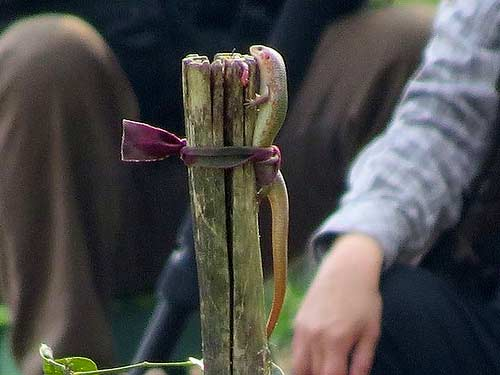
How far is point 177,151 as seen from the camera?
3.90 feet

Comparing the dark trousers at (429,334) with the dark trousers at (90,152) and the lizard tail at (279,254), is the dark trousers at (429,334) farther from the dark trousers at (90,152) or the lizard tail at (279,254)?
the dark trousers at (90,152)

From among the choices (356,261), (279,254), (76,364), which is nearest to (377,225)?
(356,261)

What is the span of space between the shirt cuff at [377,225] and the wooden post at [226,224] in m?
0.59

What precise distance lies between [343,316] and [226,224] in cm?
60

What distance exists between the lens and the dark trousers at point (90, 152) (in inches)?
93.4

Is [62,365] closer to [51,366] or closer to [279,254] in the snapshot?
[51,366]

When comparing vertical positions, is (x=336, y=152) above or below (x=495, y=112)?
below

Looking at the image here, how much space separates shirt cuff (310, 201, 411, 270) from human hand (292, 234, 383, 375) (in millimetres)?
16

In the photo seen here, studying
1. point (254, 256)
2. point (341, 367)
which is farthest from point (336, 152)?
point (254, 256)

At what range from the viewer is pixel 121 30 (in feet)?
8.24

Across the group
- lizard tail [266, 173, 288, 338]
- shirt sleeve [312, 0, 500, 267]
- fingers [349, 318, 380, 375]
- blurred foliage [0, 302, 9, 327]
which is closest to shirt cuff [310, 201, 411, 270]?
shirt sleeve [312, 0, 500, 267]

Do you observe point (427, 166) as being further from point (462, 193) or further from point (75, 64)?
point (75, 64)

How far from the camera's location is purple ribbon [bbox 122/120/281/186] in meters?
1.16

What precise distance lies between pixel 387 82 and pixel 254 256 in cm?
133
